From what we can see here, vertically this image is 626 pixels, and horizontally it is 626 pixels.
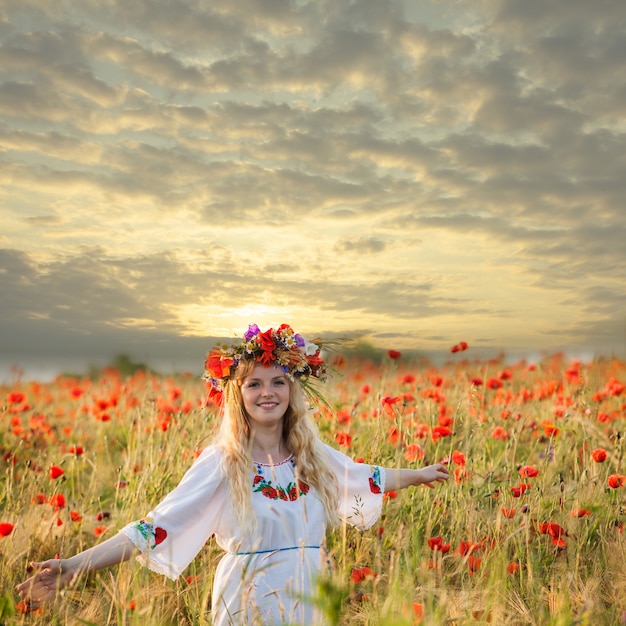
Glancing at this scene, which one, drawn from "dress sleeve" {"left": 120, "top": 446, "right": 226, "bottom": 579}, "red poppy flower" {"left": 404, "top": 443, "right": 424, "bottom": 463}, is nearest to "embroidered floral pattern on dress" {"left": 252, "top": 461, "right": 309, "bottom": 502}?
"dress sleeve" {"left": 120, "top": 446, "right": 226, "bottom": 579}

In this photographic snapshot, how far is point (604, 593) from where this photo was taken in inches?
145

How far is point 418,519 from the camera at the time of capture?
4.28 metres

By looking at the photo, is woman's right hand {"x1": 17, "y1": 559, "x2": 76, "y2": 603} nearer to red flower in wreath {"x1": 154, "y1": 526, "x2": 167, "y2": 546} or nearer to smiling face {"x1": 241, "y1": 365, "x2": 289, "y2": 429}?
red flower in wreath {"x1": 154, "y1": 526, "x2": 167, "y2": 546}

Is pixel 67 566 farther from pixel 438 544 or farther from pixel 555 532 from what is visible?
pixel 555 532

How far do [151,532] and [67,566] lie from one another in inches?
14.8

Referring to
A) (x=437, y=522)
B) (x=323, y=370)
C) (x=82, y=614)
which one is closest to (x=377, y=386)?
(x=437, y=522)

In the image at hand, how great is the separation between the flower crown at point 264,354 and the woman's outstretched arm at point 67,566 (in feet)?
3.10

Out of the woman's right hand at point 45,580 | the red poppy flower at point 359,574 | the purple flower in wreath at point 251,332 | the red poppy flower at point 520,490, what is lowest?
the red poppy flower at point 359,574

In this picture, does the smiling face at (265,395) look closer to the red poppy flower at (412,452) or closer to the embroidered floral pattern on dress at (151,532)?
the embroidered floral pattern on dress at (151,532)

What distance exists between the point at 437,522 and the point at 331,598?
10.0ft

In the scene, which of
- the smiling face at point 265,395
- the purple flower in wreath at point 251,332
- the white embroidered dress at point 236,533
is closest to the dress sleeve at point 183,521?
the white embroidered dress at point 236,533

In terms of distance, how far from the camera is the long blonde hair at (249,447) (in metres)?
3.33

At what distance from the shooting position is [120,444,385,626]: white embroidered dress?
10.1 ft

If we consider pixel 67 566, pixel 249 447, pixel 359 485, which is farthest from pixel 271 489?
pixel 67 566
